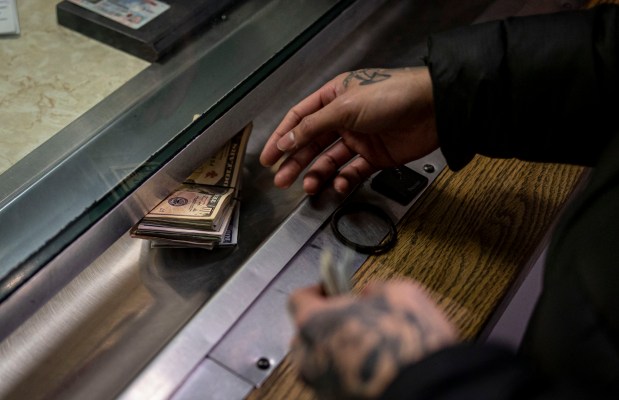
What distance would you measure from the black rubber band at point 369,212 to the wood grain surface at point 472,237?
0.5 inches

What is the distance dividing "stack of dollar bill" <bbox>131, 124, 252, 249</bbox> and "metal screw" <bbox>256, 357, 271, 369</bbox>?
250 mm

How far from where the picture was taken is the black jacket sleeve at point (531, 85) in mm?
1008

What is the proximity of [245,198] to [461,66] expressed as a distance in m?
0.43

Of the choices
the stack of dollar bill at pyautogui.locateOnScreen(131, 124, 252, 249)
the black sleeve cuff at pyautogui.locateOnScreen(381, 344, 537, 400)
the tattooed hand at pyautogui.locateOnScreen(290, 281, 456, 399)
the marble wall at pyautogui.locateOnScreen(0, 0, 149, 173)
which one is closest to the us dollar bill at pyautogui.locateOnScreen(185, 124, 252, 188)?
the stack of dollar bill at pyautogui.locateOnScreen(131, 124, 252, 249)

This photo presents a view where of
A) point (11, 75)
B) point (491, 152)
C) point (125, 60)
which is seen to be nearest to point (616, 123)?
point (491, 152)

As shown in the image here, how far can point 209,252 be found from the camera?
116 centimetres

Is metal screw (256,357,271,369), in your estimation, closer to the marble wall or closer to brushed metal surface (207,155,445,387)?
brushed metal surface (207,155,445,387)

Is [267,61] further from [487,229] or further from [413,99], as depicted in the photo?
[487,229]

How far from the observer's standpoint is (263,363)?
0.94 metres

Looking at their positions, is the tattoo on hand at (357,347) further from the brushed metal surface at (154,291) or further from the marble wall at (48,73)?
the marble wall at (48,73)

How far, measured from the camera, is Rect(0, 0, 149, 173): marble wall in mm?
1305

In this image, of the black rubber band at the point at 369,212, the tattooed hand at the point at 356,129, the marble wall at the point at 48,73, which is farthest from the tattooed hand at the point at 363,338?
the marble wall at the point at 48,73

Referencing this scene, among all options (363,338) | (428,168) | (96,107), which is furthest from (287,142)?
(363,338)

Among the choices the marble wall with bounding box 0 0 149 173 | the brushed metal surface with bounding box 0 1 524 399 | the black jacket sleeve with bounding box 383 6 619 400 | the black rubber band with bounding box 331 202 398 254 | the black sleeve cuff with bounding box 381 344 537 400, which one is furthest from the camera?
the marble wall with bounding box 0 0 149 173
